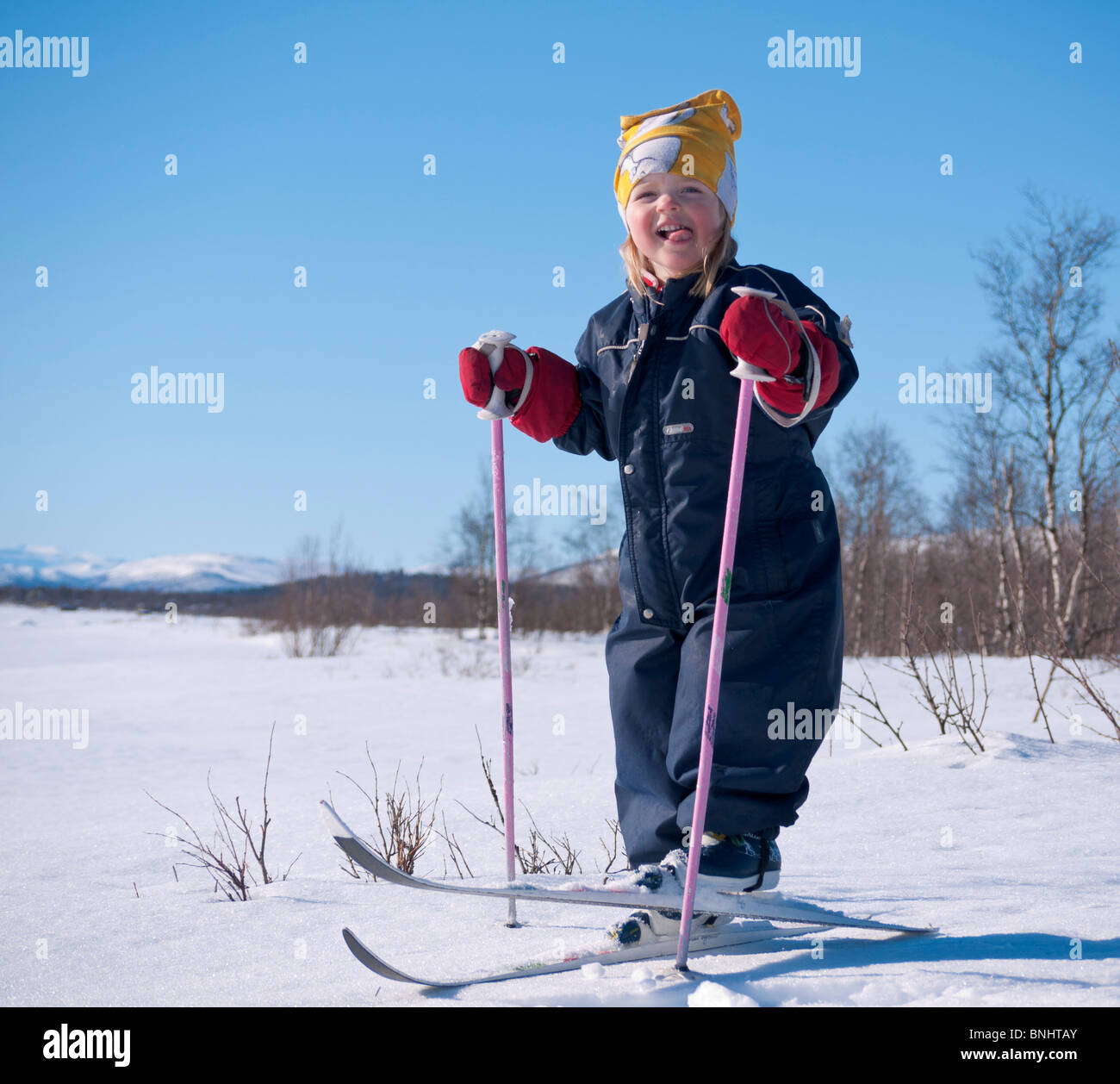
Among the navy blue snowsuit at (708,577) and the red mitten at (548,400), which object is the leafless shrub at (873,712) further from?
the red mitten at (548,400)

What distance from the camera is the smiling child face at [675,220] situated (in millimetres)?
2170

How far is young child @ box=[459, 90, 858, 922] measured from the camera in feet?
6.24

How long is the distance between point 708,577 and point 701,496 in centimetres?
18

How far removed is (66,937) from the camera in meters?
2.27

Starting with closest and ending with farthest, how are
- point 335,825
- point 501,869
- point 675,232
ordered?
point 335,825, point 675,232, point 501,869

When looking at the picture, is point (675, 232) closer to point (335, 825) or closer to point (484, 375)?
point (484, 375)

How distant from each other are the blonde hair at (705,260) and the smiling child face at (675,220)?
0.05 feet

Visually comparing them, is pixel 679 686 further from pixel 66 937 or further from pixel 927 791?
pixel 927 791

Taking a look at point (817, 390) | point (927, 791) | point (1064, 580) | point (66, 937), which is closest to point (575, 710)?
point (927, 791)

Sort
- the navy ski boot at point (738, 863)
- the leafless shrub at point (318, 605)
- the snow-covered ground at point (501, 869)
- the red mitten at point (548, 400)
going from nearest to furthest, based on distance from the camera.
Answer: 1. the snow-covered ground at point (501, 869)
2. the navy ski boot at point (738, 863)
3. the red mitten at point (548, 400)
4. the leafless shrub at point (318, 605)

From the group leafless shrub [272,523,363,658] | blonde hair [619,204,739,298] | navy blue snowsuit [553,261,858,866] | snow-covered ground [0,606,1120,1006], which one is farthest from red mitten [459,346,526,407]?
leafless shrub [272,523,363,658]

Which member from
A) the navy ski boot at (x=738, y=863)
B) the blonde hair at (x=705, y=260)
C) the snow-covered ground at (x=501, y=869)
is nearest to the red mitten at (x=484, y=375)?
the blonde hair at (x=705, y=260)

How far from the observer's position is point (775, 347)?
168cm

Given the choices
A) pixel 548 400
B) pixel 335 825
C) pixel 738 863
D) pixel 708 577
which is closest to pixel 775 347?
pixel 708 577
